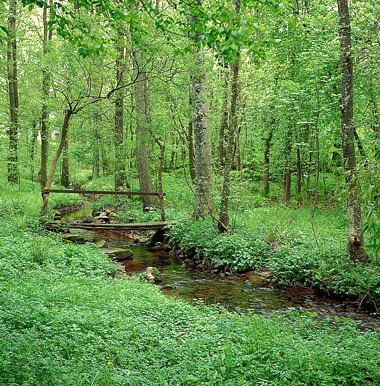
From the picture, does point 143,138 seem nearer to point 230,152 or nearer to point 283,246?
point 230,152

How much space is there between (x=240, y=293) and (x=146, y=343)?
14.2ft

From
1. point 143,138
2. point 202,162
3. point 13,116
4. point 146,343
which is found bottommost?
point 146,343

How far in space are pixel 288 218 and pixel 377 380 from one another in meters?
10.1

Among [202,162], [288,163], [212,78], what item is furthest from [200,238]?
[288,163]

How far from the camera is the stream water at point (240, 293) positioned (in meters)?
8.05

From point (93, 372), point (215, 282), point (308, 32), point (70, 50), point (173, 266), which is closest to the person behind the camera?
point (93, 372)

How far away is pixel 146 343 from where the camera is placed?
5164 mm

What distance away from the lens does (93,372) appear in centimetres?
396

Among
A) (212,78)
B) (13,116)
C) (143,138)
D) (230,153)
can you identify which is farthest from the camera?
(13,116)

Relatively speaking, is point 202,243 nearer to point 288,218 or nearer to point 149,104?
point 288,218

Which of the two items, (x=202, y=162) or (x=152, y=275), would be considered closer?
(x=152, y=275)

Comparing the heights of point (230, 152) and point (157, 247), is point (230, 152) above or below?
above

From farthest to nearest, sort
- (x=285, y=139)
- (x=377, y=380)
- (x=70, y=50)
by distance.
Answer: (x=285, y=139) → (x=70, y=50) → (x=377, y=380)

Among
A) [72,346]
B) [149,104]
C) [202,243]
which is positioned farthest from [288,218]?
[72,346]
